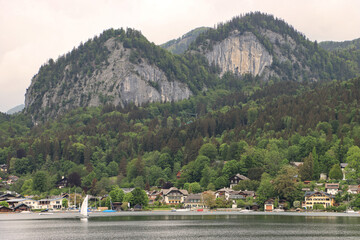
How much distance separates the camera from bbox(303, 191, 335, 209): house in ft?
467

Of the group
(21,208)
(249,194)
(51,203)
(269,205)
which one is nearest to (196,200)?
(249,194)

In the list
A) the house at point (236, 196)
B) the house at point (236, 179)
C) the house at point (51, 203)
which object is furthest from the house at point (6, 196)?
the house at point (236, 196)

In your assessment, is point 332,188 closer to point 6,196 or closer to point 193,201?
point 193,201

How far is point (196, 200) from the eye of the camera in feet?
557

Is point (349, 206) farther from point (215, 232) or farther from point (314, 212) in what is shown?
point (215, 232)

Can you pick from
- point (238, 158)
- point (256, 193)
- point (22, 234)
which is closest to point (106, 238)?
point (22, 234)

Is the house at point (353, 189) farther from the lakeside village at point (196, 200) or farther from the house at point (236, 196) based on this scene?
the house at point (236, 196)

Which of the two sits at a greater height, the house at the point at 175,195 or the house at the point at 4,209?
the house at the point at 175,195

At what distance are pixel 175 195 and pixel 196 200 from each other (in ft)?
36.5

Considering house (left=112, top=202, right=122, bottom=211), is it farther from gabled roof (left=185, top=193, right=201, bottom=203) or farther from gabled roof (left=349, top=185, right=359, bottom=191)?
gabled roof (left=349, top=185, right=359, bottom=191)

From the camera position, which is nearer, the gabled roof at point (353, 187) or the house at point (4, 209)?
the gabled roof at point (353, 187)

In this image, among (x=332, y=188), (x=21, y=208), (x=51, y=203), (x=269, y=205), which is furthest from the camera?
(x=51, y=203)

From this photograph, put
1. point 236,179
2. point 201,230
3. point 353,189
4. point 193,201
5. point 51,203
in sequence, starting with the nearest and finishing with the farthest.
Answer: point 201,230
point 353,189
point 193,201
point 236,179
point 51,203

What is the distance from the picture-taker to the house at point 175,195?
583 ft
